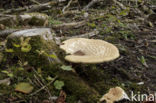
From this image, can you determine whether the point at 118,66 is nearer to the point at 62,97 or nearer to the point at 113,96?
the point at 113,96

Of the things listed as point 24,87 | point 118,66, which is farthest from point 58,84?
point 118,66

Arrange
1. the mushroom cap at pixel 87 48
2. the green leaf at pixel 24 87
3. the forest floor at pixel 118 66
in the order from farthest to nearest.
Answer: the mushroom cap at pixel 87 48, the forest floor at pixel 118 66, the green leaf at pixel 24 87

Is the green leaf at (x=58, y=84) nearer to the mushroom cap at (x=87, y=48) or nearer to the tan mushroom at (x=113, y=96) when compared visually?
the mushroom cap at (x=87, y=48)

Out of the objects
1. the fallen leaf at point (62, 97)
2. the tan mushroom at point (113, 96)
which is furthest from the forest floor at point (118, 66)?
the tan mushroom at point (113, 96)

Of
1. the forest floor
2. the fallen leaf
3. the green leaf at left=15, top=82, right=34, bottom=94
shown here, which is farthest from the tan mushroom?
the green leaf at left=15, top=82, right=34, bottom=94

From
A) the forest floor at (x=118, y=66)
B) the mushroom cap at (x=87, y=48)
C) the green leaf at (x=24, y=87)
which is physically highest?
the mushroom cap at (x=87, y=48)

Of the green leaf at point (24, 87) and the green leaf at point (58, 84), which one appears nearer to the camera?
the green leaf at point (24, 87)

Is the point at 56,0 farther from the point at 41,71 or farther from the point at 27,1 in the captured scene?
the point at 41,71

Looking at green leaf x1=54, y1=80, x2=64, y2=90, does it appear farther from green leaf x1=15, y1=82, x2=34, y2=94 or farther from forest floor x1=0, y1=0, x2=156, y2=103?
green leaf x1=15, y1=82, x2=34, y2=94

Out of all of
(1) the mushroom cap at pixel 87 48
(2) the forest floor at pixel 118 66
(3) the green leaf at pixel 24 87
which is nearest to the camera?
(3) the green leaf at pixel 24 87
